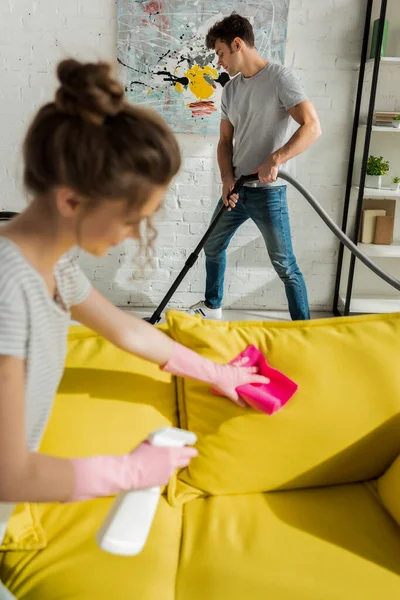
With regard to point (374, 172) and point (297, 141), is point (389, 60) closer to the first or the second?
point (374, 172)

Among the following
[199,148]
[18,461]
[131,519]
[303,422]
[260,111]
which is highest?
[260,111]

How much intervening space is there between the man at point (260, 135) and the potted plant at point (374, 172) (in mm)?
655

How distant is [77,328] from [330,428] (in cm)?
65

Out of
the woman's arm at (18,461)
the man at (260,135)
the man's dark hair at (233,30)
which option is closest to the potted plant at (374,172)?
the man at (260,135)

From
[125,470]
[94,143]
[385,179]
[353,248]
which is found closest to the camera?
[94,143]

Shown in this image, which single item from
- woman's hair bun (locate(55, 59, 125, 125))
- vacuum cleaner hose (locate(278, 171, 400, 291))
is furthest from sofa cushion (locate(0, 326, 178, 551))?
vacuum cleaner hose (locate(278, 171, 400, 291))

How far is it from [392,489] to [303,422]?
0.78 ft

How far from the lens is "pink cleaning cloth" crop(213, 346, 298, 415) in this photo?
1.20 meters

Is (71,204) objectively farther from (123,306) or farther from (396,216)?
(396,216)

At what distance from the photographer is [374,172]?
3.36 m

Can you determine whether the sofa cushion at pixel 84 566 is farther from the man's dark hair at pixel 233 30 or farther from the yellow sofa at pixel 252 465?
the man's dark hair at pixel 233 30

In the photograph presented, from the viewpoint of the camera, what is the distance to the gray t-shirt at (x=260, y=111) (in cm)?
271

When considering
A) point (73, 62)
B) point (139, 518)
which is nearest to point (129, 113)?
point (73, 62)

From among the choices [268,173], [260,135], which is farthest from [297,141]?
[260,135]
